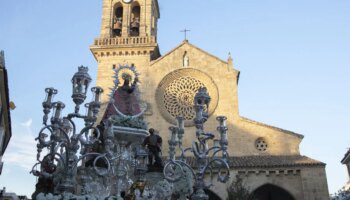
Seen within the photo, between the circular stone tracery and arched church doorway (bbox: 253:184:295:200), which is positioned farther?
the circular stone tracery

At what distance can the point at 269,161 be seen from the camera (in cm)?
1941

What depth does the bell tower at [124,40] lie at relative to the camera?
2412 cm

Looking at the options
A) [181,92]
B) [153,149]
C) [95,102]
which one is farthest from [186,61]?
[95,102]

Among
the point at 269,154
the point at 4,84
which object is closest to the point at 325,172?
the point at 269,154

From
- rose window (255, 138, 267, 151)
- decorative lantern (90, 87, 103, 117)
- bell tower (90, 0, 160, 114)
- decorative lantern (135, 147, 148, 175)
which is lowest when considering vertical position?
decorative lantern (135, 147, 148, 175)

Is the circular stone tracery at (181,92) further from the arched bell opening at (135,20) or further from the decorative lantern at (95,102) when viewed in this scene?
the decorative lantern at (95,102)

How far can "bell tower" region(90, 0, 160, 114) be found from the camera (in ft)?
79.2

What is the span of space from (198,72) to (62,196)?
61.2 feet

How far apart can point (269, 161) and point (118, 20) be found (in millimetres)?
14679

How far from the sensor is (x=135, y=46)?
2419 cm

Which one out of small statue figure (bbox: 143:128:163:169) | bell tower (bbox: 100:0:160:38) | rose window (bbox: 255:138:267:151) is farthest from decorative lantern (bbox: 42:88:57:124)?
bell tower (bbox: 100:0:160:38)

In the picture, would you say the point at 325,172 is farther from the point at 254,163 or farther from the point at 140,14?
the point at 140,14

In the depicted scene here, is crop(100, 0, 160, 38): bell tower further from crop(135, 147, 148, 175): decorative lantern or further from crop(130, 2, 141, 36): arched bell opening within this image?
crop(135, 147, 148, 175): decorative lantern

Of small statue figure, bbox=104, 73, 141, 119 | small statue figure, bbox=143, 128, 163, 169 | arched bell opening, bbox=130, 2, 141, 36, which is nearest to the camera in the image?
small statue figure, bbox=143, 128, 163, 169
